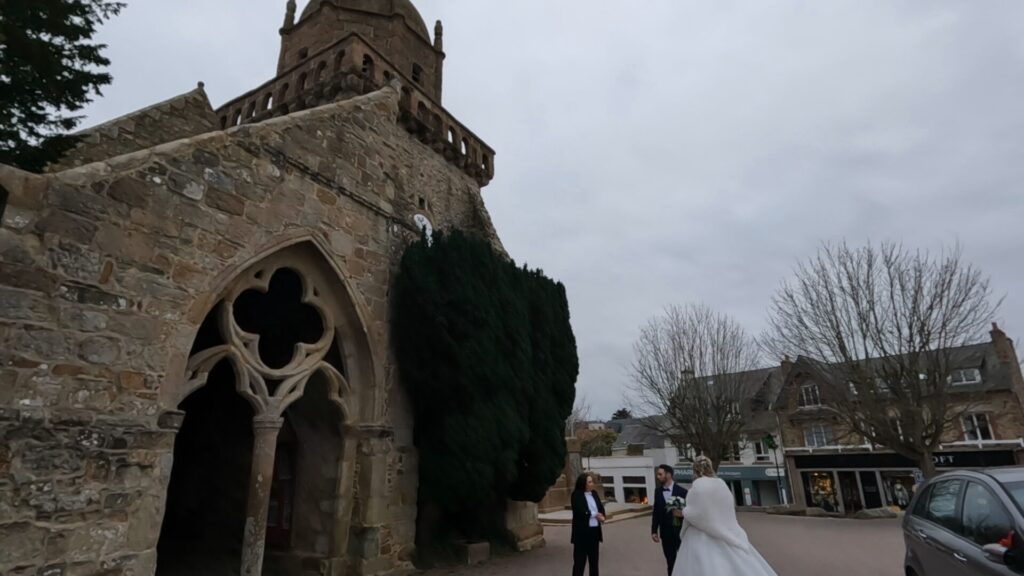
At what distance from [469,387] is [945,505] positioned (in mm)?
5152

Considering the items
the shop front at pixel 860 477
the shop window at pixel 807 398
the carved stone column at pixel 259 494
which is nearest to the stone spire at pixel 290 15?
the carved stone column at pixel 259 494

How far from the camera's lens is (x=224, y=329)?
18.2ft

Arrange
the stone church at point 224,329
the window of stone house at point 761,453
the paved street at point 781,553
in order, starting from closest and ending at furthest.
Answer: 1. the stone church at point 224,329
2. the paved street at point 781,553
3. the window of stone house at point 761,453

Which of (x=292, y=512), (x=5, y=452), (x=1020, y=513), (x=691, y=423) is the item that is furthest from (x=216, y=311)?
(x=691, y=423)

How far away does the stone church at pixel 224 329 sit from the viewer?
13.3ft

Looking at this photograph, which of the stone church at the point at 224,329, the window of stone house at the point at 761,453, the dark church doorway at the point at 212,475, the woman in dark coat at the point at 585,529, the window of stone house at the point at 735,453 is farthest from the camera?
the window of stone house at the point at 761,453

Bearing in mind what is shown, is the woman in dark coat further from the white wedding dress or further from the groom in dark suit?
the white wedding dress

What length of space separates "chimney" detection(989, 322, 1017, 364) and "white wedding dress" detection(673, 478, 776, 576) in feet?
91.5

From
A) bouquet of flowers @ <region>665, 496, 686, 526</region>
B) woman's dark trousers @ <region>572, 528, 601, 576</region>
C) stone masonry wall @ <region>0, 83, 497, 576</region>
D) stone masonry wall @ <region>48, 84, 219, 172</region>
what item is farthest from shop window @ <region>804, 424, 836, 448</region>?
stone masonry wall @ <region>48, 84, 219, 172</region>

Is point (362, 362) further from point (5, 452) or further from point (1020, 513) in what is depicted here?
point (1020, 513)

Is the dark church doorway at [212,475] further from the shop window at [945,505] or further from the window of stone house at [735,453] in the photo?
the window of stone house at [735,453]

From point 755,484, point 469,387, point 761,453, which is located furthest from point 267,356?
point 755,484

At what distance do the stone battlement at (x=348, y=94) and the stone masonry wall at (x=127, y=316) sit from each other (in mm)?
2907

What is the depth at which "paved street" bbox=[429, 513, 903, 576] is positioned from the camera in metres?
7.26
